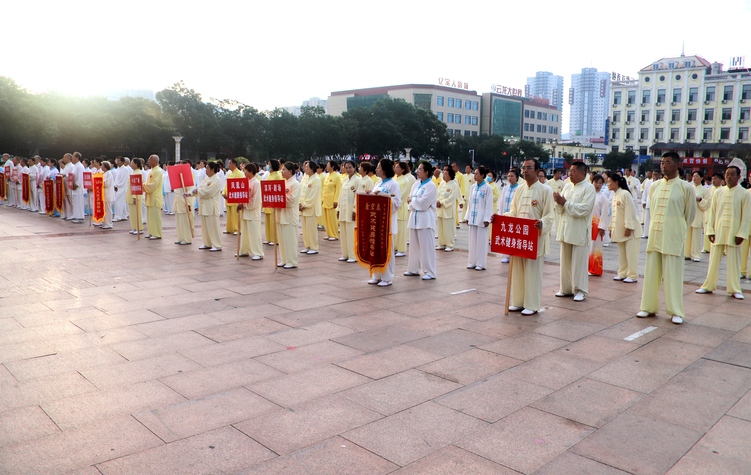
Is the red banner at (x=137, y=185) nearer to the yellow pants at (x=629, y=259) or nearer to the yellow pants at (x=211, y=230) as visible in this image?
the yellow pants at (x=211, y=230)

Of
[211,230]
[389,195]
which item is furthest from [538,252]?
[211,230]

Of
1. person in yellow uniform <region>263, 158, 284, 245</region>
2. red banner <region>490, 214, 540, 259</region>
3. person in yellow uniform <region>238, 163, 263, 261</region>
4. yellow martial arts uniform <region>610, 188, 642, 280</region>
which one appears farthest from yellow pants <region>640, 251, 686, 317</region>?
person in yellow uniform <region>263, 158, 284, 245</region>

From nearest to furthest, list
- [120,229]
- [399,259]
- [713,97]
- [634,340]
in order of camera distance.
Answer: [634,340], [399,259], [120,229], [713,97]

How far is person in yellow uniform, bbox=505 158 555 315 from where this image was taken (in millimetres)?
6047

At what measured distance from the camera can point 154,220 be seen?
11.7 m

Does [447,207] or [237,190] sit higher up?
[237,190]

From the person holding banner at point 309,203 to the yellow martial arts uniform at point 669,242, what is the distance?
18.3 feet

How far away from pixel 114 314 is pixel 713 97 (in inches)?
2774

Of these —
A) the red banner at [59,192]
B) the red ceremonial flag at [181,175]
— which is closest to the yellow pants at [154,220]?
the red ceremonial flag at [181,175]

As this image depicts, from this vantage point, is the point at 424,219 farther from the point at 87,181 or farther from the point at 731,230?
the point at 87,181

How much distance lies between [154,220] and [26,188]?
8416 millimetres

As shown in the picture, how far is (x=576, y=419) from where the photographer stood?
3488 mm

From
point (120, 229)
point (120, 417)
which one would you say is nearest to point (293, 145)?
point (120, 229)

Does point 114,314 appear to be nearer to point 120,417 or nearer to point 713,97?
point 120,417
